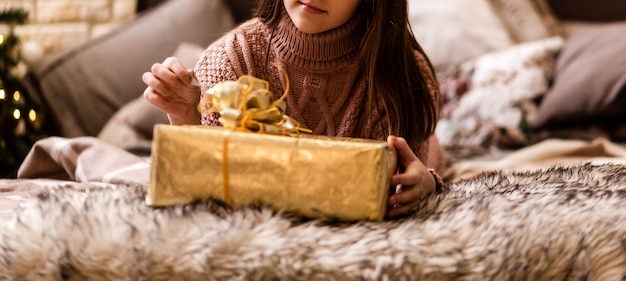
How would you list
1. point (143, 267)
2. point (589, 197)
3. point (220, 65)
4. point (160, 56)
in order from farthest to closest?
point (160, 56) < point (220, 65) < point (589, 197) < point (143, 267)

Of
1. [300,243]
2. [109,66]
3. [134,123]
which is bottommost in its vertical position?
[134,123]

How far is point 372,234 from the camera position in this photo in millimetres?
786

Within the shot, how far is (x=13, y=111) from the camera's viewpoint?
2006 mm

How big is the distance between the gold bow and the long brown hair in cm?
29

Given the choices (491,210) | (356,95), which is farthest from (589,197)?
(356,95)

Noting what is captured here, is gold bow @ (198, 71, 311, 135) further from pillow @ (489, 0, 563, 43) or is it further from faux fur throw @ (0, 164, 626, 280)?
pillow @ (489, 0, 563, 43)

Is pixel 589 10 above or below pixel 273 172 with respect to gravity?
below

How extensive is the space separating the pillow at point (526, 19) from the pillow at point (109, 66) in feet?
3.12

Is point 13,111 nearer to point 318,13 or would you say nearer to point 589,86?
point 318,13

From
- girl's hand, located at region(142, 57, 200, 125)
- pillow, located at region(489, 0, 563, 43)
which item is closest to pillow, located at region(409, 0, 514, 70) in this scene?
pillow, located at region(489, 0, 563, 43)

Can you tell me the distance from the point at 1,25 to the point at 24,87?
0.80 ft

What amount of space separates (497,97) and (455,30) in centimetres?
34

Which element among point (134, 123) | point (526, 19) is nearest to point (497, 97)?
point (526, 19)

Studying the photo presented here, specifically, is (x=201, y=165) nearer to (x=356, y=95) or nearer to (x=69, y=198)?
(x=69, y=198)
